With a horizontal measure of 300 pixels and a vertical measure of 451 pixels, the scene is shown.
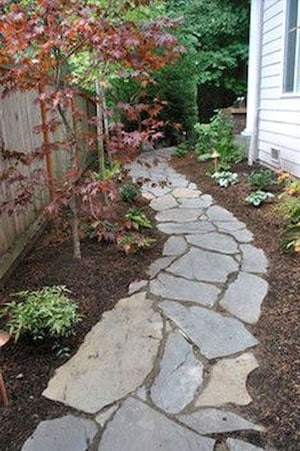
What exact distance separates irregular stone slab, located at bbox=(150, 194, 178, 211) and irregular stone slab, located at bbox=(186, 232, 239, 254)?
3.61 feet

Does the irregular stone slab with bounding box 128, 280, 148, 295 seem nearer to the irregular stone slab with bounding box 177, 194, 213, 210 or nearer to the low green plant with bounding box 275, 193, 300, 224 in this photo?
the low green plant with bounding box 275, 193, 300, 224

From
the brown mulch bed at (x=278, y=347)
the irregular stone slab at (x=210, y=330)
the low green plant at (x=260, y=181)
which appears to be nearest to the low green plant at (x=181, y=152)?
the low green plant at (x=260, y=181)

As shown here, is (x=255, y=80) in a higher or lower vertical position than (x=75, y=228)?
higher

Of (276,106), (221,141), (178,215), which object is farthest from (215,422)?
(221,141)

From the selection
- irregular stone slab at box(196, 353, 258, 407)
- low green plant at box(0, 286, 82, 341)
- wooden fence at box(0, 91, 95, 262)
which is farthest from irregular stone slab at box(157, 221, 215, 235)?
irregular stone slab at box(196, 353, 258, 407)

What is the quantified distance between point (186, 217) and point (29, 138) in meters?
2.00

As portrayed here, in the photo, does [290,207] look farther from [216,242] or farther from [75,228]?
[75,228]

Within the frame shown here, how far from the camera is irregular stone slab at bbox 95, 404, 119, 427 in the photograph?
6.64 feet

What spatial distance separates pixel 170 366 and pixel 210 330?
440mm

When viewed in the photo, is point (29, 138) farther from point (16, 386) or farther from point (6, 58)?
point (16, 386)

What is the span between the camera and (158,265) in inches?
145

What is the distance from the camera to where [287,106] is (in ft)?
19.1

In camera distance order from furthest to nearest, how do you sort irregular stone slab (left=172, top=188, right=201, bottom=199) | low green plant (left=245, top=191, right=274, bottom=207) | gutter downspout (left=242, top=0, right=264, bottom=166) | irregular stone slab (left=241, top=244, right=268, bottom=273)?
gutter downspout (left=242, top=0, right=264, bottom=166), irregular stone slab (left=172, top=188, right=201, bottom=199), low green plant (left=245, top=191, right=274, bottom=207), irregular stone slab (left=241, top=244, right=268, bottom=273)

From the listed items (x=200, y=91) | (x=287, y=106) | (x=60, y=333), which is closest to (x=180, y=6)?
(x=200, y=91)
